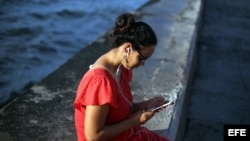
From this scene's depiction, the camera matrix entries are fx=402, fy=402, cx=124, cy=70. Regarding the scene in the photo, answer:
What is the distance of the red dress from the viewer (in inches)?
84.6

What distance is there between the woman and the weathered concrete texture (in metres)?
1.82

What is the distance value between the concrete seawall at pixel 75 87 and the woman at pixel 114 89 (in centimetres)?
83

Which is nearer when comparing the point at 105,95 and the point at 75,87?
the point at 105,95

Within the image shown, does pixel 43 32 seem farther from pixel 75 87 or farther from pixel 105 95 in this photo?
pixel 105 95

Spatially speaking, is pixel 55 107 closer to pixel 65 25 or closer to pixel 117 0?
pixel 65 25

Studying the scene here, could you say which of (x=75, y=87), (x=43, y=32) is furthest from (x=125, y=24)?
(x=43, y=32)

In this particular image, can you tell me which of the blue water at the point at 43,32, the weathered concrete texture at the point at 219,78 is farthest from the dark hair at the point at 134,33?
the blue water at the point at 43,32

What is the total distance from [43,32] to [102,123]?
570cm

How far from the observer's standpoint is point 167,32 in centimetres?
623

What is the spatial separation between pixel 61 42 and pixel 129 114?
510cm

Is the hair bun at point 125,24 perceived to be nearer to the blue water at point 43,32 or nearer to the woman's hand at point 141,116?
the woman's hand at point 141,116

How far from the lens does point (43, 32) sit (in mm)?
7613

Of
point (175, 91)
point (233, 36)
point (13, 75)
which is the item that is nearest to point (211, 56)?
point (233, 36)

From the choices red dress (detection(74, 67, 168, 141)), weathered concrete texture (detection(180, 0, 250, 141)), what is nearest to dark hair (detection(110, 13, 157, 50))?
red dress (detection(74, 67, 168, 141))
